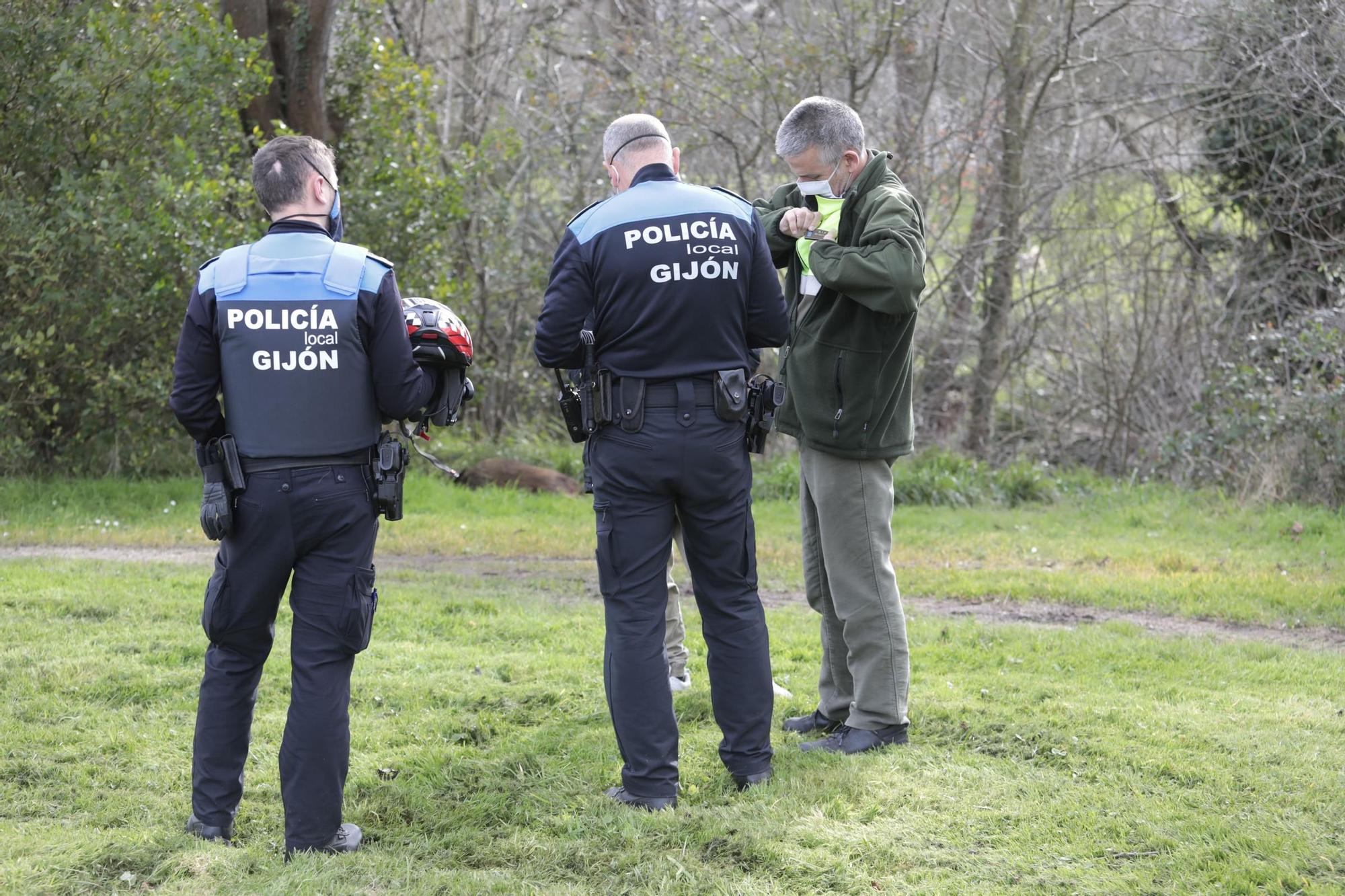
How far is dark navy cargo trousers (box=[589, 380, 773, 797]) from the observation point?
4.05 m

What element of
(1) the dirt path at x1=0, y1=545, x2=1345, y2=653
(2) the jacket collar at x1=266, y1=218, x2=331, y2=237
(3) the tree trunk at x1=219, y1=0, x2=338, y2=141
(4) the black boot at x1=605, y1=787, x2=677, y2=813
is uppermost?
(3) the tree trunk at x1=219, y1=0, x2=338, y2=141

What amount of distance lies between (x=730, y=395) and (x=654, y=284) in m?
0.44

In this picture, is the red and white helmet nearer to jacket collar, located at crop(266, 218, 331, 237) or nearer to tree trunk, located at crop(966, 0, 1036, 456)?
jacket collar, located at crop(266, 218, 331, 237)

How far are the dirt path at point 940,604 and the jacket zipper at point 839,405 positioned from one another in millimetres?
2958

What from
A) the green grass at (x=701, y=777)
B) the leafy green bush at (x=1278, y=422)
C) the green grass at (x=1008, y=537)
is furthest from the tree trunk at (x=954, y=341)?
the green grass at (x=701, y=777)

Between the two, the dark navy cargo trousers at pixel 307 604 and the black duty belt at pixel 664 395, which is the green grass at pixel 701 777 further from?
the black duty belt at pixel 664 395

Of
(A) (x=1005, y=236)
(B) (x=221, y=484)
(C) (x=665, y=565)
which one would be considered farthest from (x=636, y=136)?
(A) (x=1005, y=236)

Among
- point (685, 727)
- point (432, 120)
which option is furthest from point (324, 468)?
point (432, 120)

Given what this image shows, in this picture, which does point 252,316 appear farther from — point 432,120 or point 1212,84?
point 1212,84

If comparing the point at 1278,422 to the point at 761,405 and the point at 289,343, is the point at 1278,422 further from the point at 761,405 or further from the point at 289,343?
the point at 289,343

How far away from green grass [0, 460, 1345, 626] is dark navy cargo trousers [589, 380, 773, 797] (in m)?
3.79

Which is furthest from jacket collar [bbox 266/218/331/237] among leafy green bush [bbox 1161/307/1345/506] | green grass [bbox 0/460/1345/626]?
leafy green bush [bbox 1161/307/1345/506]

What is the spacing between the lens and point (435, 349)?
3934 millimetres

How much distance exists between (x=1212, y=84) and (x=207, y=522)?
38.4 ft
